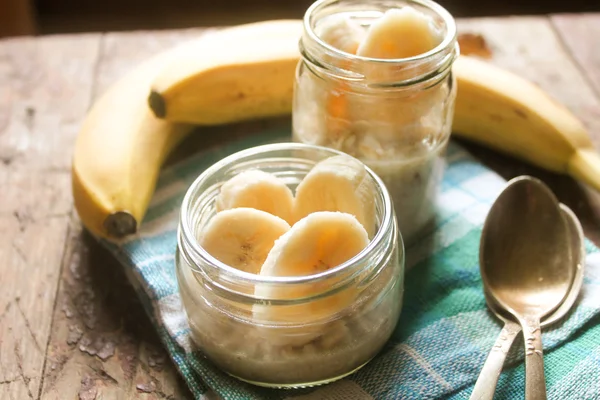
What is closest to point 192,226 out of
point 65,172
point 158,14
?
point 65,172

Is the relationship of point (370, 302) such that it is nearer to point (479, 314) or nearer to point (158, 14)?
point (479, 314)

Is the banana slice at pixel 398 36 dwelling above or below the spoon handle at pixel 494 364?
above

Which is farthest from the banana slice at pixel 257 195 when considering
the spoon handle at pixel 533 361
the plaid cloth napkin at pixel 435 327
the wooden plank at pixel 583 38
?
the wooden plank at pixel 583 38

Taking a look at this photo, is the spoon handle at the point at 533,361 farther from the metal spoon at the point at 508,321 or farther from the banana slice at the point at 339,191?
the banana slice at the point at 339,191

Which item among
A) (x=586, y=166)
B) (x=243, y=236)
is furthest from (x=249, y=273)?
(x=586, y=166)

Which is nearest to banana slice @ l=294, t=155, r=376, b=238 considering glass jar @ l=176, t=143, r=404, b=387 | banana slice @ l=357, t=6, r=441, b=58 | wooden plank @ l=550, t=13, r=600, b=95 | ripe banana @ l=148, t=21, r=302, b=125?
glass jar @ l=176, t=143, r=404, b=387

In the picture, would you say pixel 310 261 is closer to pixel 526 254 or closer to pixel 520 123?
pixel 526 254

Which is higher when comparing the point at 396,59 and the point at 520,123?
the point at 396,59
